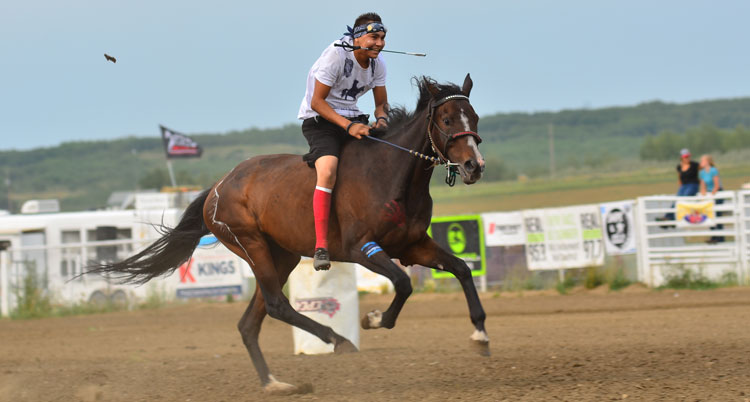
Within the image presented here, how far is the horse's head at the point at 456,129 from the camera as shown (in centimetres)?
617

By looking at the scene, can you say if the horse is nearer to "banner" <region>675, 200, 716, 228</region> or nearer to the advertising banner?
"banner" <region>675, 200, 716, 228</region>

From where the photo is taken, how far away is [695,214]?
48.6 ft

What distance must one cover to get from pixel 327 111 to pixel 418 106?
728 mm

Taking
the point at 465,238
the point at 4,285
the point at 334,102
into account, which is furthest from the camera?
the point at 4,285

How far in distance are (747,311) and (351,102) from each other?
7057mm

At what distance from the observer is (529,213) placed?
16.2m

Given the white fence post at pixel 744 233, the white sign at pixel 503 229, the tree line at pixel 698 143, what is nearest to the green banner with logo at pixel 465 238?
the white sign at pixel 503 229

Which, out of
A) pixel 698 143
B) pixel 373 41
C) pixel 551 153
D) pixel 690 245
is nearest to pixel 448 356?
pixel 373 41

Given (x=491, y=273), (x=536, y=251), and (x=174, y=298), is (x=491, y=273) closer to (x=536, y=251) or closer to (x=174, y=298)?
(x=536, y=251)

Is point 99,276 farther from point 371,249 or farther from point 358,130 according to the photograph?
point 371,249

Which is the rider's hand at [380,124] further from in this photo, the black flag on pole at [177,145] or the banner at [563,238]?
the black flag on pole at [177,145]

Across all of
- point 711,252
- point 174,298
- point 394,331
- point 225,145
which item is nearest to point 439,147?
point 394,331

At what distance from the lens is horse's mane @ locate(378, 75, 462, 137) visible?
6609 mm

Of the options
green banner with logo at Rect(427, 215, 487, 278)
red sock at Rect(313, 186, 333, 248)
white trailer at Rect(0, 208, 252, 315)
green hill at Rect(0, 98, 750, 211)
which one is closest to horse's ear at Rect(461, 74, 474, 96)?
red sock at Rect(313, 186, 333, 248)
